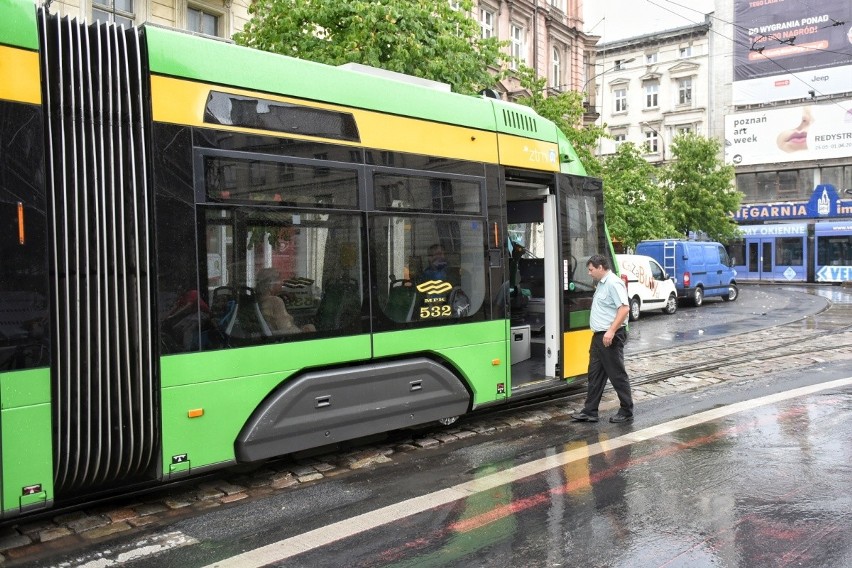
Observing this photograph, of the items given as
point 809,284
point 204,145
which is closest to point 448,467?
point 204,145

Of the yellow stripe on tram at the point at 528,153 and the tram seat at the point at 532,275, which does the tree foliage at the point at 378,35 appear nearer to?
the tram seat at the point at 532,275

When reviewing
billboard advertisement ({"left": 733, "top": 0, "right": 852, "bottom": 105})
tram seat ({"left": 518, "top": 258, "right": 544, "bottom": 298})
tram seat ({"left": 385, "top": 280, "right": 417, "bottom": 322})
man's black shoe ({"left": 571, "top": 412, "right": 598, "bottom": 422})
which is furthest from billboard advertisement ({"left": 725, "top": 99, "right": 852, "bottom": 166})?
tram seat ({"left": 385, "top": 280, "right": 417, "bottom": 322})

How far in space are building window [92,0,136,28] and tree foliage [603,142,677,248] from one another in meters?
14.8

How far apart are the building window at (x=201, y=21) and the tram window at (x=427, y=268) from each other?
11.9 m

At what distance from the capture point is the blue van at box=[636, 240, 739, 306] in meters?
25.2

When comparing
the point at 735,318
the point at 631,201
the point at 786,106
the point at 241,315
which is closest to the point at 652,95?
the point at 786,106

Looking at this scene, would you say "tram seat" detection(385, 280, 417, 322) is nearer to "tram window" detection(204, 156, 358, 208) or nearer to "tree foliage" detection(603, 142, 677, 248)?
"tram window" detection(204, 156, 358, 208)

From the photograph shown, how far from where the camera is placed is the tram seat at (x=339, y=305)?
575cm

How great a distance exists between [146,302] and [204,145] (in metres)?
1.14

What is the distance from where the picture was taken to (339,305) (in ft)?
19.2

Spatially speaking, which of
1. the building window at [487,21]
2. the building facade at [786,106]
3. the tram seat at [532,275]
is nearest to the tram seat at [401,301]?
the tram seat at [532,275]

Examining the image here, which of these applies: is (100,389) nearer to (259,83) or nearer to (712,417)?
(259,83)

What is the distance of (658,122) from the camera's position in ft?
178

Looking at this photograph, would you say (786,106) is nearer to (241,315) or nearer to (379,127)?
(379,127)
